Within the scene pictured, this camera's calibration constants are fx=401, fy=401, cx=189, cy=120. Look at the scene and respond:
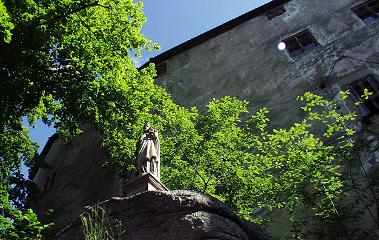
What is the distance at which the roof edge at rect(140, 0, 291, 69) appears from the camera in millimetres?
18609

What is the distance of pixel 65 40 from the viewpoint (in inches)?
448

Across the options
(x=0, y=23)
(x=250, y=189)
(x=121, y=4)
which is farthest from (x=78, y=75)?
(x=250, y=189)

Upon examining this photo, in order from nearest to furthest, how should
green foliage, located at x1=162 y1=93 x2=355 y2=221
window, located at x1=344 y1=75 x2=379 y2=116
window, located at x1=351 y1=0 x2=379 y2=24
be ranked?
green foliage, located at x1=162 y1=93 x2=355 y2=221
window, located at x1=344 y1=75 x2=379 y2=116
window, located at x1=351 y1=0 x2=379 y2=24

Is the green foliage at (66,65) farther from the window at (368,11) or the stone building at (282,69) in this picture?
the window at (368,11)

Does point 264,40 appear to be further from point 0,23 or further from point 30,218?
point 30,218

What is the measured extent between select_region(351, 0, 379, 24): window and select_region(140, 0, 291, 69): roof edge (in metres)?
3.63

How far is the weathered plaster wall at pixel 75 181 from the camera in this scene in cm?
1681

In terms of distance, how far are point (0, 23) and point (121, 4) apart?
203 inches

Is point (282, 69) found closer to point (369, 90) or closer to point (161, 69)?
point (369, 90)

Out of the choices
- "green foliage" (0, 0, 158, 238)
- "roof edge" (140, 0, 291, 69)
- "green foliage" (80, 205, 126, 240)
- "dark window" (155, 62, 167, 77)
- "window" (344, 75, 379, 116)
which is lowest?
"green foliage" (80, 205, 126, 240)

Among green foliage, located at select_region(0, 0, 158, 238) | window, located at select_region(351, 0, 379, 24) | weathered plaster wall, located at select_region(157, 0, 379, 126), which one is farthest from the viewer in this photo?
window, located at select_region(351, 0, 379, 24)

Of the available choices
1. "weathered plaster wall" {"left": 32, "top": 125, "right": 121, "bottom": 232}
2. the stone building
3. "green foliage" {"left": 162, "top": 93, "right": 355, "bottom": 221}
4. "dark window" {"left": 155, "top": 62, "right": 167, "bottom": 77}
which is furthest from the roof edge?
"green foliage" {"left": 162, "top": 93, "right": 355, "bottom": 221}

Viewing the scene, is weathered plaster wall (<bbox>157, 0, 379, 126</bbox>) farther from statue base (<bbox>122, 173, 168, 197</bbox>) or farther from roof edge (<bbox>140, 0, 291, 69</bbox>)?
statue base (<bbox>122, 173, 168, 197</bbox>)

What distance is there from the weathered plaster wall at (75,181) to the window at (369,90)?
9191 millimetres
